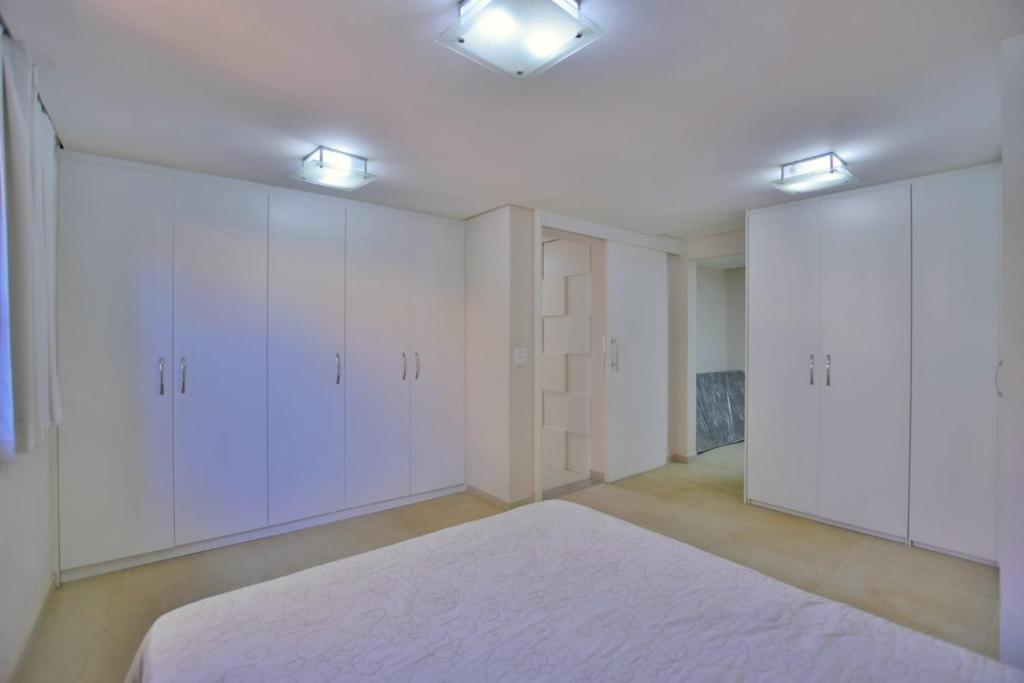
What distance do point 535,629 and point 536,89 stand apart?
194cm

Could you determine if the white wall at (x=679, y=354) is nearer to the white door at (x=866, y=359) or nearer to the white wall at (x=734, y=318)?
the white door at (x=866, y=359)

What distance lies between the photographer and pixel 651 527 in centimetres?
337

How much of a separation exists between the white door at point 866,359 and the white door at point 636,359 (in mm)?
1589

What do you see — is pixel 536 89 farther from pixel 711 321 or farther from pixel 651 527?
pixel 711 321

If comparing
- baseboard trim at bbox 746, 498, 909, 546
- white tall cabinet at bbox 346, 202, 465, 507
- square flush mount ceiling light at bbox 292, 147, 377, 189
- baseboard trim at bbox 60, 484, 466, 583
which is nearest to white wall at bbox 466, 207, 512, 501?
white tall cabinet at bbox 346, 202, 465, 507

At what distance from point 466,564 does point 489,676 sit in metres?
0.57

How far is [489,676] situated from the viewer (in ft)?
3.73

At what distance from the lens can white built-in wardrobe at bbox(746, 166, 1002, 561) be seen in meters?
2.86

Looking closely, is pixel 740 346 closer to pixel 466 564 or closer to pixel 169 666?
pixel 466 564

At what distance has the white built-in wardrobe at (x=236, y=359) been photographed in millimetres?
2682

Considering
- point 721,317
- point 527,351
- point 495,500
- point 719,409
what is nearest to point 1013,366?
point 527,351

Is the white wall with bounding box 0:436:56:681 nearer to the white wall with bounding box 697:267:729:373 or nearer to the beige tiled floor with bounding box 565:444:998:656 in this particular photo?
the beige tiled floor with bounding box 565:444:998:656

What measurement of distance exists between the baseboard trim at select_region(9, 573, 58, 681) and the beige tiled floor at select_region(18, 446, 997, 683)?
2 cm

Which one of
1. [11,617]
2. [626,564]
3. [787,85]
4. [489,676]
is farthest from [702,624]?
[11,617]
